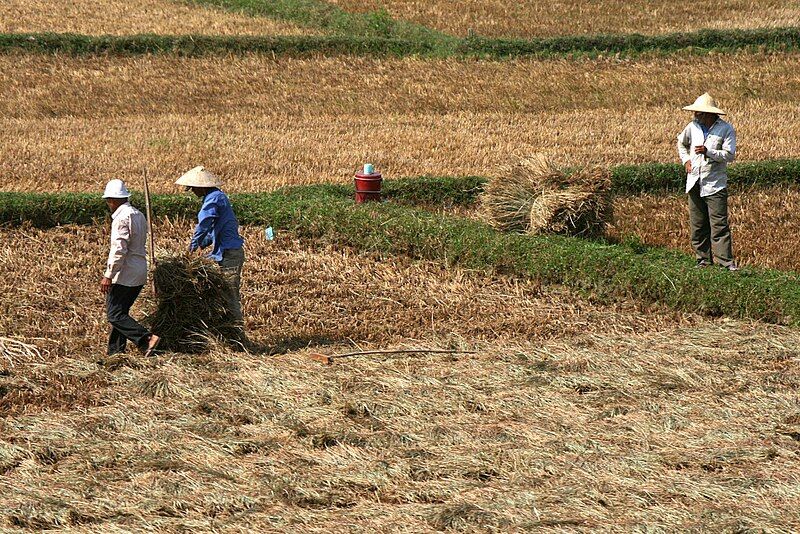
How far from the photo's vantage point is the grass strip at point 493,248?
11.7m

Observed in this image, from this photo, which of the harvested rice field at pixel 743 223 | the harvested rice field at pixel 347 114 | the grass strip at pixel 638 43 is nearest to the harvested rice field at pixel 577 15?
the grass strip at pixel 638 43

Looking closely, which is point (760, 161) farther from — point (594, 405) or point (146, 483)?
point (146, 483)

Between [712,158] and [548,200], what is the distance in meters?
1.89

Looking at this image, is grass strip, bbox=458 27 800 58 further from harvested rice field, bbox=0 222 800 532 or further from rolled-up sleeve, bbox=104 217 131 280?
rolled-up sleeve, bbox=104 217 131 280

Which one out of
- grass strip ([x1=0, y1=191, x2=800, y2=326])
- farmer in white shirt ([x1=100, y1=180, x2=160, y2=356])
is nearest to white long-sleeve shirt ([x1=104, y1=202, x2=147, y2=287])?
farmer in white shirt ([x1=100, y1=180, x2=160, y2=356])

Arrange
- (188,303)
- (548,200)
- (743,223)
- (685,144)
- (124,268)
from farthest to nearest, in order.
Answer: (743,223) → (548,200) → (685,144) → (188,303) → (124,268)

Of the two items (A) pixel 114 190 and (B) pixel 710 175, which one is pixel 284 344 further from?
(B) pixel 710 175

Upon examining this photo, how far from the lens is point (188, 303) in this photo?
1035cm

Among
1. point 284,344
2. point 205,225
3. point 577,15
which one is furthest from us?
point 577,15

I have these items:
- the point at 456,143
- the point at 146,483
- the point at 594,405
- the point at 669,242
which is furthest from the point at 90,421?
the point at 456,143

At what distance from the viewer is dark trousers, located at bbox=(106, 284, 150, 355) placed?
10.1 metres

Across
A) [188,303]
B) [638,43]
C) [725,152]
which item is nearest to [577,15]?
[638,43]

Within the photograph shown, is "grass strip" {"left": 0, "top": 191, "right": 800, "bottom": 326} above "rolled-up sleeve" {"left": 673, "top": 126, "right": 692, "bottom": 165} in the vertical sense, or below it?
below

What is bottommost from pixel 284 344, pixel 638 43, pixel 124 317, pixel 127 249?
pixel 284 344
